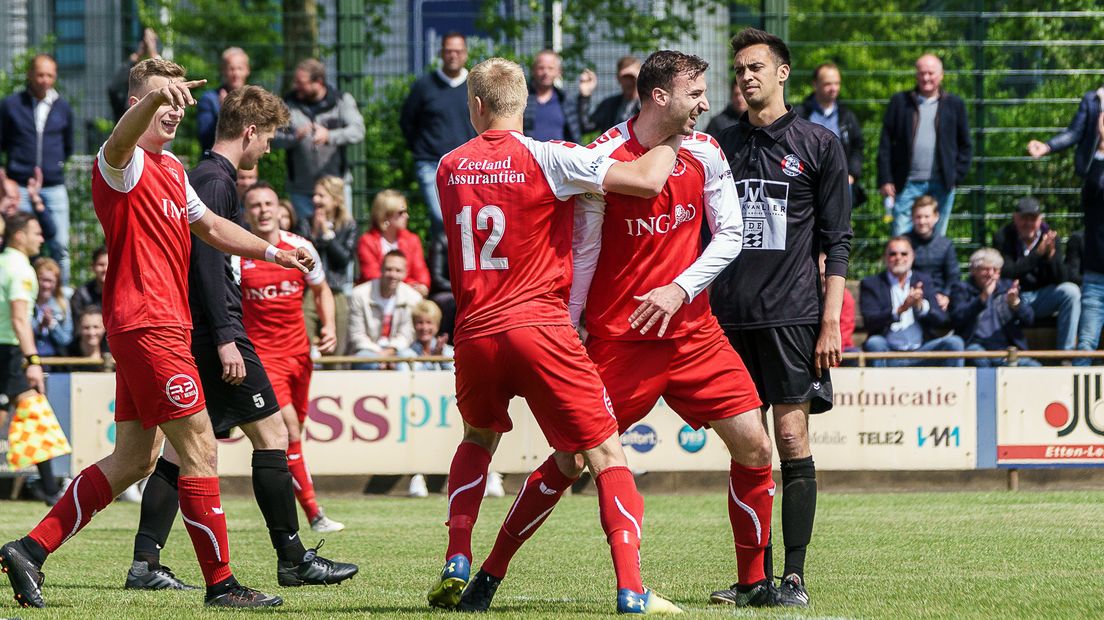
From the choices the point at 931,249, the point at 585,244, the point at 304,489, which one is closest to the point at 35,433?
the point at 304,489

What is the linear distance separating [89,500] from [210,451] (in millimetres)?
681

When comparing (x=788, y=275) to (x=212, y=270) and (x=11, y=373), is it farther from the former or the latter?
(x=11, y=373)

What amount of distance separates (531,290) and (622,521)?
93 centimetres

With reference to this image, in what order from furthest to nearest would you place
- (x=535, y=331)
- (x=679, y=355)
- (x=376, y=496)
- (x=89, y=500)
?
(x=376, y=496) → (x=89, y=500) → (x=679, y=355) → (x=535, y=331)

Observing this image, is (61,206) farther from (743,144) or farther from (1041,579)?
(1041,579)

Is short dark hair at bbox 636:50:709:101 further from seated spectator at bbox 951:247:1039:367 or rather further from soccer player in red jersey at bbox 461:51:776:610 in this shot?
seated spectator at bbox 951:247:1039:367

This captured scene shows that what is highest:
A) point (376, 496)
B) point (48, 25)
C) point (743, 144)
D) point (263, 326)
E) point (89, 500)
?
point (48, 25)

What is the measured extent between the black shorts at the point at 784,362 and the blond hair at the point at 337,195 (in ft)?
26.0

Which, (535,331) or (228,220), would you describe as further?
(228,220)

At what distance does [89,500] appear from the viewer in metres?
6.74

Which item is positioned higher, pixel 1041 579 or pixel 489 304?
pixel 489 304

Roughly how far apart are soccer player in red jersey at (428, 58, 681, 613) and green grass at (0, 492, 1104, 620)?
55cm

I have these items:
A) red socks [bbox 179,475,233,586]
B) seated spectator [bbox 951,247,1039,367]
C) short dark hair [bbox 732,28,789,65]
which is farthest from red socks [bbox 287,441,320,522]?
seated spectator [bbox 951,247,1039,367]

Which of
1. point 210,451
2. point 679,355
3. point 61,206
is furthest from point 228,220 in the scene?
point 61,206
